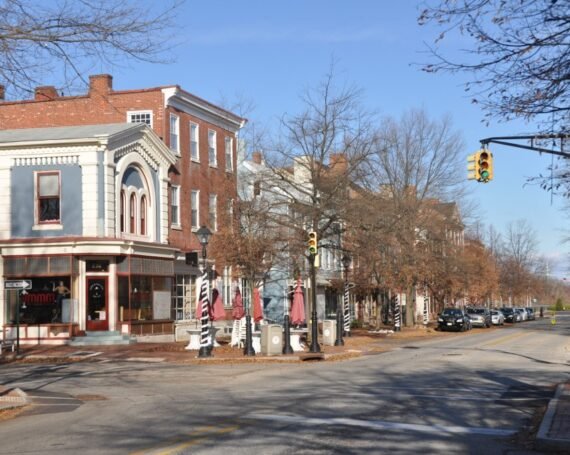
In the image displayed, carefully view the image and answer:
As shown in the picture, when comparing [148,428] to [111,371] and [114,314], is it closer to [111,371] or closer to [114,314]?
[111,371]

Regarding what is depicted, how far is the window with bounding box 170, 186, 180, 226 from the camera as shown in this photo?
39.1m

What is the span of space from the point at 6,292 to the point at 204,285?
10.3 metres

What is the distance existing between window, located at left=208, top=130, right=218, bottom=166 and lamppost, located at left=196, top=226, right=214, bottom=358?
15.3m

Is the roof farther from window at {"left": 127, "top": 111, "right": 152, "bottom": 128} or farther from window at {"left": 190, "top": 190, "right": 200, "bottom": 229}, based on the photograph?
window at {"left": 190, "top": 190, "right": 200, "bottom": 229}

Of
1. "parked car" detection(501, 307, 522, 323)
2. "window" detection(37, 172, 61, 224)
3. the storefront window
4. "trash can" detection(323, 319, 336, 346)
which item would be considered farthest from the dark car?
"window" detection(37, 172, 61, 224)

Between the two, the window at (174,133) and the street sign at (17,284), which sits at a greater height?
the window at (174,133)

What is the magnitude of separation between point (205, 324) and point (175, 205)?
12.7 metres

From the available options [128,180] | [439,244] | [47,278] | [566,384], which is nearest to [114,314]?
[47,278]

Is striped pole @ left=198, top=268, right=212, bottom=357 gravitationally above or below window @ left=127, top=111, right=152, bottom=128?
below

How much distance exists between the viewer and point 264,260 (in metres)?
34.8

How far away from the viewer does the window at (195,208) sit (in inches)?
1612

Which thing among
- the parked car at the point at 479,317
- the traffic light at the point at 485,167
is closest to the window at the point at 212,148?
the traffic light at the point at 485,167

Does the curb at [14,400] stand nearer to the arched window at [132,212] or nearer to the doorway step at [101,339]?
the doorway step at [101,339]

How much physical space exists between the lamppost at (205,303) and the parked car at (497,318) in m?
47.5
